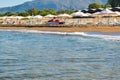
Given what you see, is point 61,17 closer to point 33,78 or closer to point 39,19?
point 39,19

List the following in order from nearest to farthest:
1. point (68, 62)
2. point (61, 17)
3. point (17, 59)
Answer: point (68, 62), point (17, 59), point (61, 17)

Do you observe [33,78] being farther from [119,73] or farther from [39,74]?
[119,73]

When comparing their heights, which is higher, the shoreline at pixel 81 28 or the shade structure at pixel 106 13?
the shade structure at pixel 106 13

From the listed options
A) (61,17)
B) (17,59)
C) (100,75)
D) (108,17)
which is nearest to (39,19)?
(61,17)

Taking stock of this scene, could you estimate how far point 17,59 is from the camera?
16.8 m

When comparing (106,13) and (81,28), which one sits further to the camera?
(106,13)

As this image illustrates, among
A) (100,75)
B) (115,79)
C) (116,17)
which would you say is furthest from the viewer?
(116,17)

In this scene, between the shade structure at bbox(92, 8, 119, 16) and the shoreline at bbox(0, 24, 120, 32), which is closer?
the shoreline at bbox(0, 24, 120, 32)

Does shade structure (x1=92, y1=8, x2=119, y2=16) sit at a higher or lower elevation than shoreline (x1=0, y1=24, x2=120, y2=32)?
higher

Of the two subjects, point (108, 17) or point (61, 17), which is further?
point (61, 17)

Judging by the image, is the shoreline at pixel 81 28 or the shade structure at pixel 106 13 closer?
the shoreline at pixel 81 28

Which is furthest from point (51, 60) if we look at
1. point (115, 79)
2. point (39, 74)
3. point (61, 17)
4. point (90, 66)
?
point (61, 17)

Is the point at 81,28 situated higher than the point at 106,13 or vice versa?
the point at 106,13

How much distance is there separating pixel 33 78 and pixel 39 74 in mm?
780
